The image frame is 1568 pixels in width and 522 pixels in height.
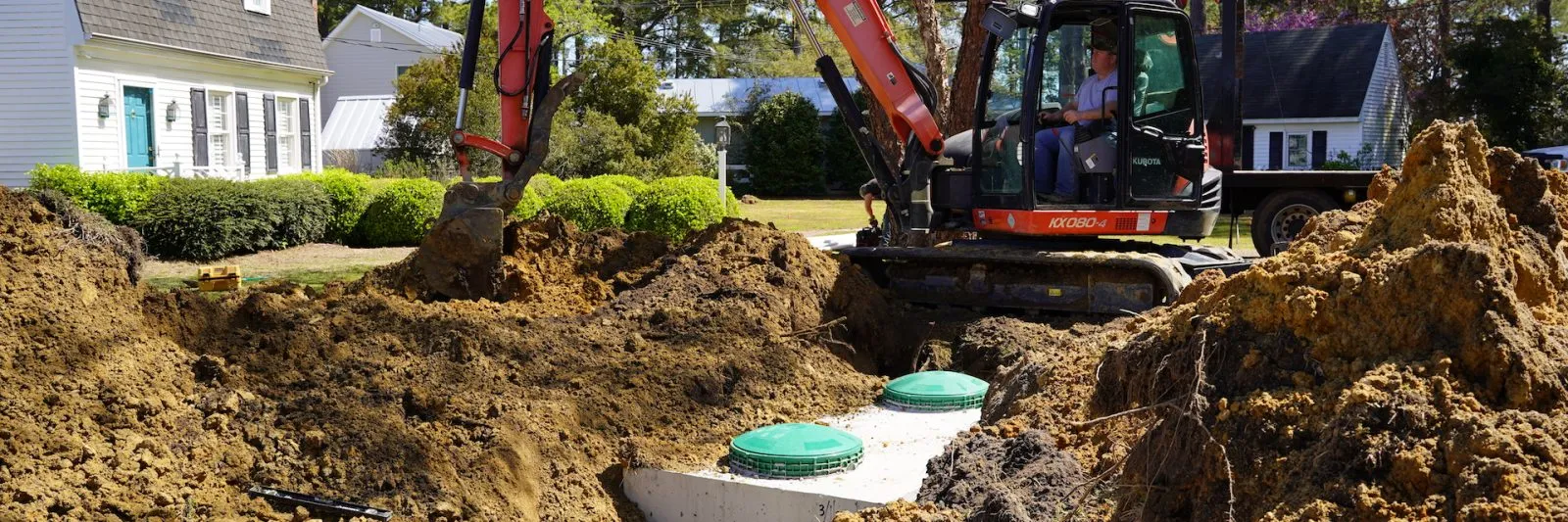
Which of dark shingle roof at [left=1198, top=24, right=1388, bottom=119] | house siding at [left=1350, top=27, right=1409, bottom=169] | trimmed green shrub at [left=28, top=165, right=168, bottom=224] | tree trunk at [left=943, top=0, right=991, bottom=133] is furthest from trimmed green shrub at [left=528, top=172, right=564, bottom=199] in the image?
house siding at [left=1350, top=27, right=1409, bottom=169]

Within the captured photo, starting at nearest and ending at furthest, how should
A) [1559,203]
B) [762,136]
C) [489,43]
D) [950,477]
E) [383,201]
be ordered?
1. [950,477]
2. [1559,203]
3. [383,201]
4. [489,43]
5. [762,136]

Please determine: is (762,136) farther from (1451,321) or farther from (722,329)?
(1451,321)

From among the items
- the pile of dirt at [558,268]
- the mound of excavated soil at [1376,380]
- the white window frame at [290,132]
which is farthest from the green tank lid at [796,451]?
the white window frame at [290,132]

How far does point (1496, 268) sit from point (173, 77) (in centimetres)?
2024

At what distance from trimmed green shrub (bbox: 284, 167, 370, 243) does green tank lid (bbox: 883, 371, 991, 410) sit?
11790 mm

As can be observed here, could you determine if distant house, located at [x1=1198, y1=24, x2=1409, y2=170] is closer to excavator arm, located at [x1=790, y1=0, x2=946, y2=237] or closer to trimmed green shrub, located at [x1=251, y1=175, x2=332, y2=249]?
trimmed green shrub, located at [x1=251, y1=175, x2=332, y2=249]

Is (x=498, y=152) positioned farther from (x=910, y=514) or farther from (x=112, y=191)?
(x=112, y=191)

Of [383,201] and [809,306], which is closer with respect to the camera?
[809,306]

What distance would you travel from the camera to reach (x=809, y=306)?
8430 mm

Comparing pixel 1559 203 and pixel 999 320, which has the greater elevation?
pixel 1559 203

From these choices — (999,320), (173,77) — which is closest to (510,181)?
(999,320)

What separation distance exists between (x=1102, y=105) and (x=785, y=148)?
28471 millimetres

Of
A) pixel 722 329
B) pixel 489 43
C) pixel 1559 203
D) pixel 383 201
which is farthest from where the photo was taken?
pixel 489 43

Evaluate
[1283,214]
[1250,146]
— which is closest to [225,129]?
[1283,214]
